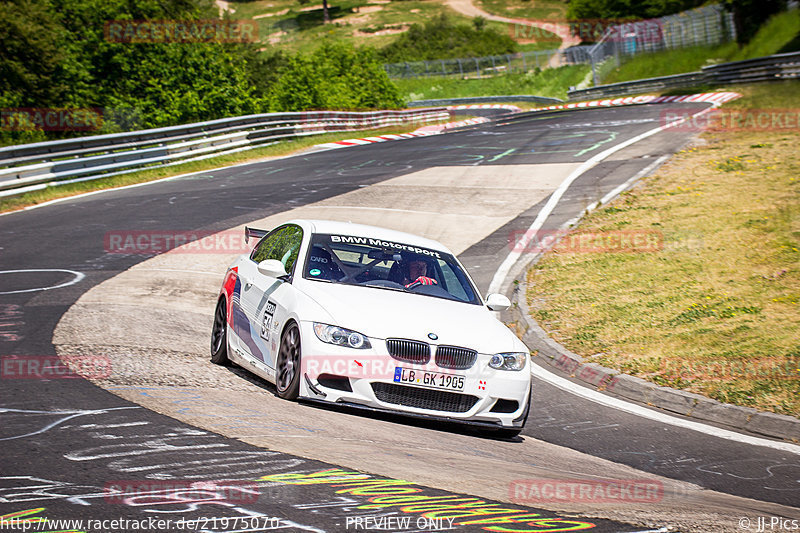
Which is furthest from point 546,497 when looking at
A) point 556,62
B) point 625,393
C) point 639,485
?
point 556,62

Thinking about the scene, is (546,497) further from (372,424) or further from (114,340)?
(114,340)

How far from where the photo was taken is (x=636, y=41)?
63.1m

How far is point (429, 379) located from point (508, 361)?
81 cm

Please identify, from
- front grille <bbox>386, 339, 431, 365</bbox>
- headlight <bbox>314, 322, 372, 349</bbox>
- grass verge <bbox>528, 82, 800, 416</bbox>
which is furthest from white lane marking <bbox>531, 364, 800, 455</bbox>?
headlight <bbox>314, 322, 372, 349</bbox>

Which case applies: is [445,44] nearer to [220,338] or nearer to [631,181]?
[631,181]

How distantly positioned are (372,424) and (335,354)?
0.63m

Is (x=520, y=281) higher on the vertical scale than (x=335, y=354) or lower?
lower

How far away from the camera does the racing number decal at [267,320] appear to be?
25.4ft

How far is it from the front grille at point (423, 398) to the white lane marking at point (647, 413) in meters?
2.25

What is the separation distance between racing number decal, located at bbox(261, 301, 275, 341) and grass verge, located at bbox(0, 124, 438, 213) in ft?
45.6

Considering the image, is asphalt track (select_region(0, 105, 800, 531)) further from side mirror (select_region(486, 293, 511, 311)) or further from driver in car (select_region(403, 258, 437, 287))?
driver in car (select_region(403, 258, 437, 287))

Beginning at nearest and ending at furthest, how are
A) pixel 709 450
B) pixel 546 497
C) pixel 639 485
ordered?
pixel 546 497 → pixel 639 485 → pixel 709 450

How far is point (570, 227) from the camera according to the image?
17688mm

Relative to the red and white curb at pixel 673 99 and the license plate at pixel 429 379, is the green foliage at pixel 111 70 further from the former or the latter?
the license plate at pixel 429 379
